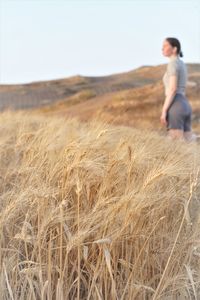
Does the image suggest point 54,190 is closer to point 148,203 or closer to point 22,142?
point 148,203

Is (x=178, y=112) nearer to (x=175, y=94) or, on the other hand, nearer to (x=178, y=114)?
(x=178, y=114)

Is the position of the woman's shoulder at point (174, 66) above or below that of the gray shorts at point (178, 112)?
above

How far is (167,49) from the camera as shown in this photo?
402cm

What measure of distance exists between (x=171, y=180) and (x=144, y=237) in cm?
31

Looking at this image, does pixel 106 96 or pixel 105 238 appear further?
pixel 106 96

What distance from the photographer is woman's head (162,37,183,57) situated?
13.1ft

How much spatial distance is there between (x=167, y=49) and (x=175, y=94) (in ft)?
1.30

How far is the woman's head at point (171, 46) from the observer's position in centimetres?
400

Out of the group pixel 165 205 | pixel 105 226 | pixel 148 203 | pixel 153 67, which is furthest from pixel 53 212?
pixel 153 67

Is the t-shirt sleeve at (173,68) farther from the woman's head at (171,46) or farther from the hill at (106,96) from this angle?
the hill at (106,96)

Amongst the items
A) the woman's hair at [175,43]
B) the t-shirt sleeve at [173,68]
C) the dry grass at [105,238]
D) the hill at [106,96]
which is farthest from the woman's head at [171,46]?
the hill at [106,96]

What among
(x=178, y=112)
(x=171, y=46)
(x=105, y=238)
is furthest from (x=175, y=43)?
(x=105, y=238)

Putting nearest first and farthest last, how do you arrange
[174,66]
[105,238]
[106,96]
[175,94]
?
[105,238]
[174,66]
[175,94]
[106,96]

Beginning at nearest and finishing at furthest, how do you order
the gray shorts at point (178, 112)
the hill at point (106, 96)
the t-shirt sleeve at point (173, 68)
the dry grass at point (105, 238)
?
the dry grass at point (105, 238) < the t-shirt sleeve at point (173, 68) < the gray shorts at point (178, 112) < the hill at point (106, 96)
